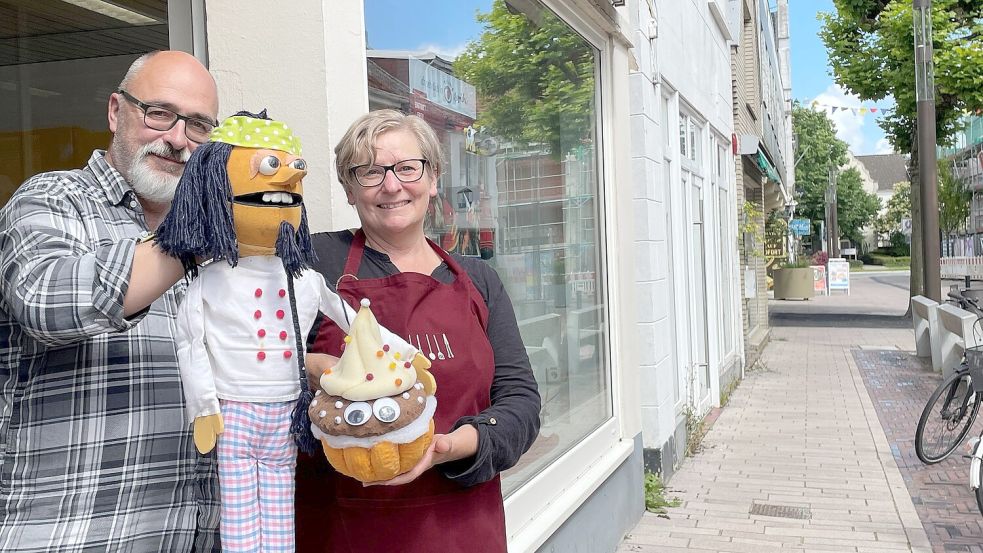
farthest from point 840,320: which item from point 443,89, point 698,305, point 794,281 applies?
point 443,89

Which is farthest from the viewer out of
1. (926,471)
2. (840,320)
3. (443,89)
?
(840,320)

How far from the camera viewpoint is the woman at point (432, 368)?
6.41ft

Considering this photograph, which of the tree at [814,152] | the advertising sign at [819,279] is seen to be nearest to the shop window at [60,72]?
the advertising sign at [819,279]

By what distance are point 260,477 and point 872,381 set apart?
11.6 metres

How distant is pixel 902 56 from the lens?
63.8 feet

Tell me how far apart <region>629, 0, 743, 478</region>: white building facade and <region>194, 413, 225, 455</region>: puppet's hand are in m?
4.69

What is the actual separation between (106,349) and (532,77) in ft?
11.5

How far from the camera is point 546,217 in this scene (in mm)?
5035

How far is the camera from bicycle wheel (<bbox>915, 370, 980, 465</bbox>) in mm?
7141

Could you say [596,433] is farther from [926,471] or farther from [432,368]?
[432,368]

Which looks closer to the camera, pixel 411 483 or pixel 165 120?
pixel 165 120

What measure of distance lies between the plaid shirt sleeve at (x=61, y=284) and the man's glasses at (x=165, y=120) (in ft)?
1.09

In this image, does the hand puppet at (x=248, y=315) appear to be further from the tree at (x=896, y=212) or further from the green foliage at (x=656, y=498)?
the tree at (x=896, y=212)

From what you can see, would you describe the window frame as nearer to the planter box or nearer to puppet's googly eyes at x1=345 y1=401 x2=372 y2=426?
puppet's googly eyes at x1=345 y1=401 x2=372 y2=426
